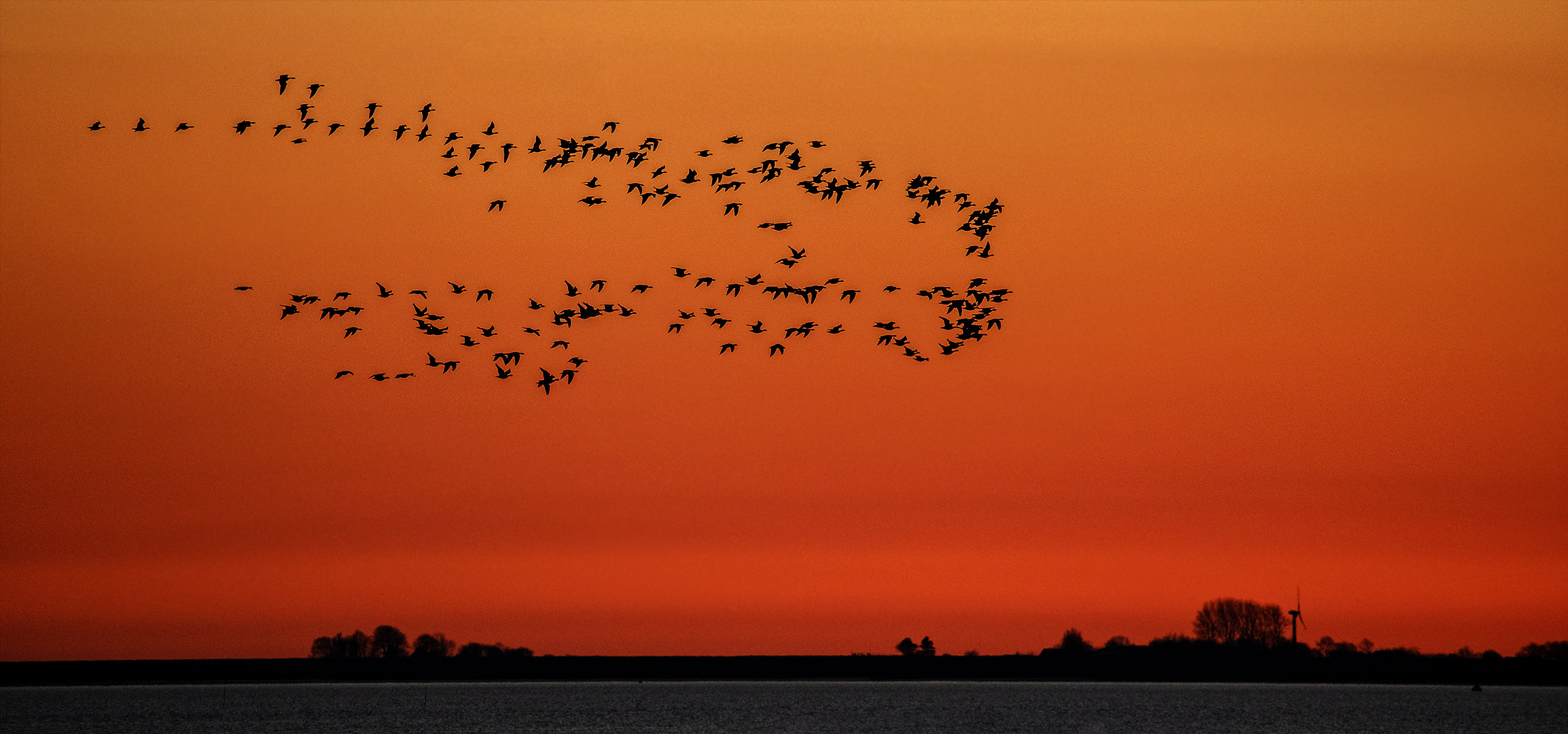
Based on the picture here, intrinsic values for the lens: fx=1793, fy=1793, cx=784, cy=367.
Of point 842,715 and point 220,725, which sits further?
point 842,715

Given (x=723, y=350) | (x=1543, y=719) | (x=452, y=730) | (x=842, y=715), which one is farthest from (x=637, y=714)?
(x=723, y=350)

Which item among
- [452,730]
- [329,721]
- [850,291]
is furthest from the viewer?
[329,721]

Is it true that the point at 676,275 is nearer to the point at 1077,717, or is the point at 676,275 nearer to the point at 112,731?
the point at 112,731

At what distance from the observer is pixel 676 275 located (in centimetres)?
4784

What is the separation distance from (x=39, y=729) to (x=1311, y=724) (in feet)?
387

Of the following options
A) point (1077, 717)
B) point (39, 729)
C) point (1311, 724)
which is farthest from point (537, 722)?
point (1311, 724)

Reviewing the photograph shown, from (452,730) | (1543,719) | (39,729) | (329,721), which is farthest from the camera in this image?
(1543,719)

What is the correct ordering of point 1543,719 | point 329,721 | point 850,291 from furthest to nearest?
point 1543,719, point 329,721, point 850,291

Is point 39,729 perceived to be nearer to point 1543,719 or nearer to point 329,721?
point 329,721

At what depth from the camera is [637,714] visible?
192125 mm

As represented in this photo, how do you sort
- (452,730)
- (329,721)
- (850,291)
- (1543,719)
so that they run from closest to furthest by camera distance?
(850,291) → (452,730) → (329,721) → (1543,719)

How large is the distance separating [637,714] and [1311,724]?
69513 millimetres

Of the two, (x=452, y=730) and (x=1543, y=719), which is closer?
(x=452, y=730)

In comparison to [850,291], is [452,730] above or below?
below
